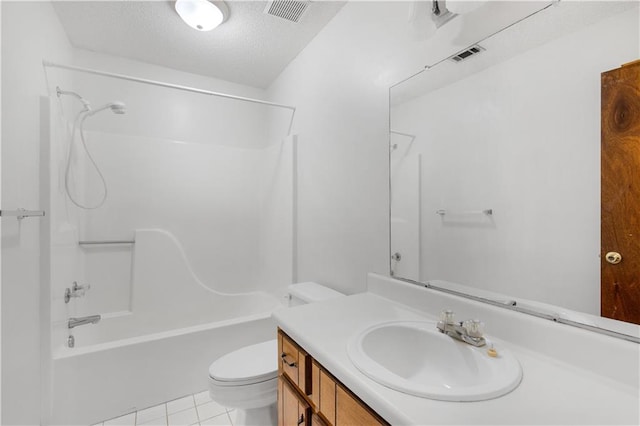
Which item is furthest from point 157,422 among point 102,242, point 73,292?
point 102,242

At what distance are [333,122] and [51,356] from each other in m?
2.06

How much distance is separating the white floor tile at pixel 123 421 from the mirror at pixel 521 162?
6.12 ft

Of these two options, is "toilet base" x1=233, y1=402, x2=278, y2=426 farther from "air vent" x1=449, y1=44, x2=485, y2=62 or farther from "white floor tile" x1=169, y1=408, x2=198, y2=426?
"air vent" x1=449, y1=44, x2=485, y2=62

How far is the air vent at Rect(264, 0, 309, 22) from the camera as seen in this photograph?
170 centimetres

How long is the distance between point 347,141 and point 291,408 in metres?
1.36

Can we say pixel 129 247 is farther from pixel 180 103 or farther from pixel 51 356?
pixel 180 103

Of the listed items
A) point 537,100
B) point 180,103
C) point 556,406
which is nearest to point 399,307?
point 556,406

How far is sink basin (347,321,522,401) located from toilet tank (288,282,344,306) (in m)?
0.65

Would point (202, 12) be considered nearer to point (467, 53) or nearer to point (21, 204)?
point (21, 204)

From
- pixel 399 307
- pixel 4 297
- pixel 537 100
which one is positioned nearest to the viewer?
pixel 537 100

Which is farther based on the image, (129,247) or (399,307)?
(129,247)

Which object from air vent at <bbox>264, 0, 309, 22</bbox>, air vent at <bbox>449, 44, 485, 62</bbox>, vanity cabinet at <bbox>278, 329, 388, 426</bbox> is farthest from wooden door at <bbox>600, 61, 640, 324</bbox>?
air vent at <bbox>264, 0, 309, 22</bbox>

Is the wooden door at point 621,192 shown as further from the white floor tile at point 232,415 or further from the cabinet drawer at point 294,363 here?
the white floor tile at point 232,415

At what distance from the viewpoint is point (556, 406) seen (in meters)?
0.59
